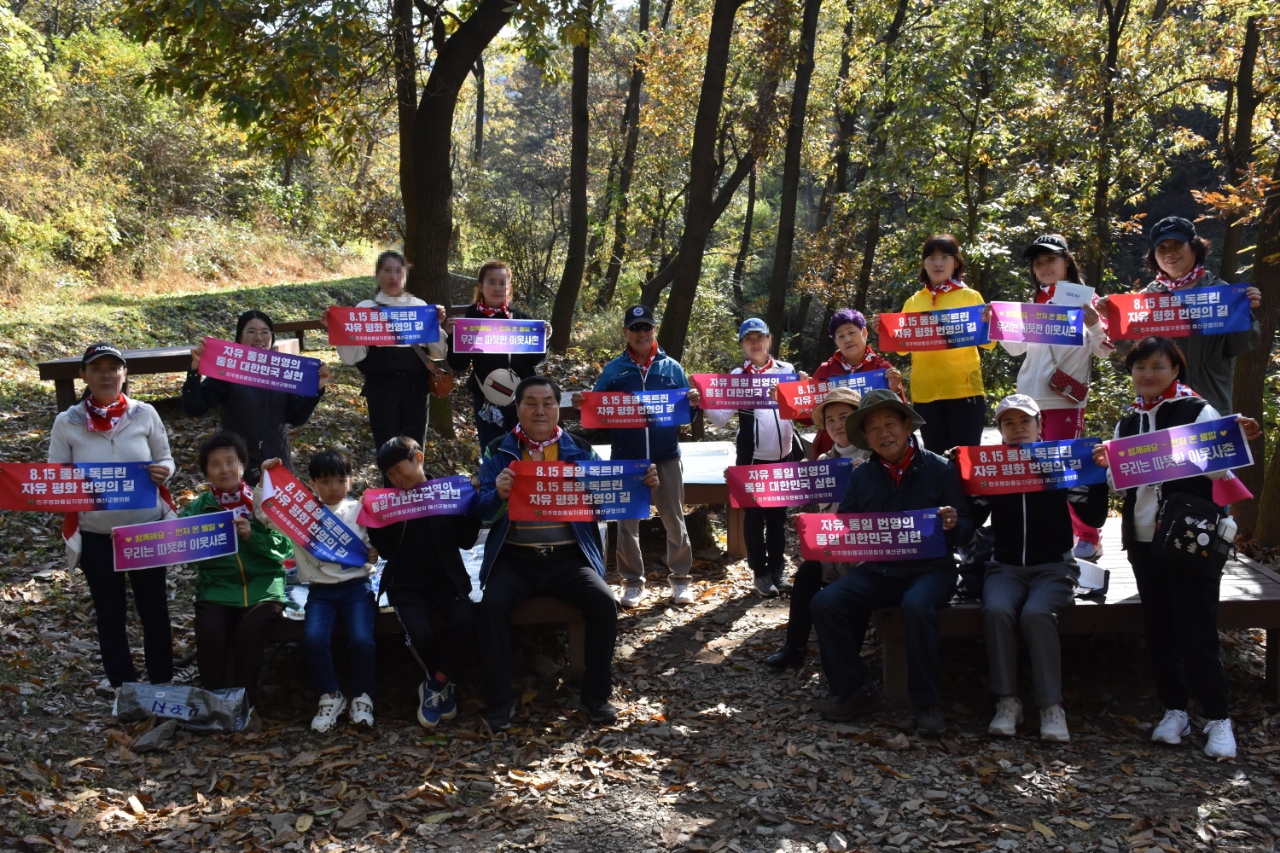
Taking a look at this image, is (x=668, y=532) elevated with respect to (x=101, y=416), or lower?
lower

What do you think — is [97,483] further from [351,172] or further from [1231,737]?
[351,172]

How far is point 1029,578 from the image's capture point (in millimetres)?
5348

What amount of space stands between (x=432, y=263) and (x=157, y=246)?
11197 mm

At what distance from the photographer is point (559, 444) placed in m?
5.87

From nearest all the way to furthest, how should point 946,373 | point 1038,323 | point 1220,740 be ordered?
point 1220,740 < point 1038,323 < point 946,373

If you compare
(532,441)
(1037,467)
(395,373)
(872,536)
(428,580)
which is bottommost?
(428,580)

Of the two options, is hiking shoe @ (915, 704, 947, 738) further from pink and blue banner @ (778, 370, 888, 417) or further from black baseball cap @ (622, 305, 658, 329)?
black baseball cap @ (622, 305, 658, 329)

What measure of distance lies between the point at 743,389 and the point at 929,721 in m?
2.65

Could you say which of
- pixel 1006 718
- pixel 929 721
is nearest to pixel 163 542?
pixel 929 721

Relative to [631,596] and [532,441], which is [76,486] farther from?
[631,596]

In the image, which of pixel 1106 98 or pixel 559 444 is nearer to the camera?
pixel 559 444

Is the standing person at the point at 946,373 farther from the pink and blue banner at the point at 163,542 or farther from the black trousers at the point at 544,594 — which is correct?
the pink and blue banner at the point at 163,542

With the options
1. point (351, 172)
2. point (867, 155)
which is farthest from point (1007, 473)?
point (351, 172)

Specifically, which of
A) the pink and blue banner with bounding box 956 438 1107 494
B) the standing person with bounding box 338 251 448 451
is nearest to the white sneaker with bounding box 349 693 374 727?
the standing person with bounding box 338 251 448 451
